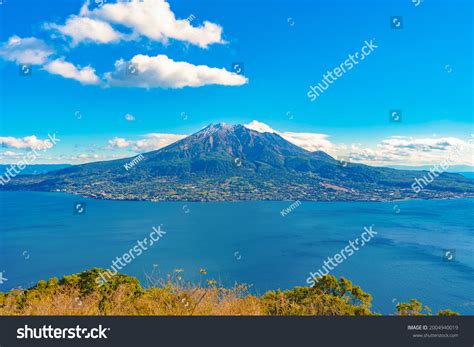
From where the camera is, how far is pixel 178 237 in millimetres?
93062

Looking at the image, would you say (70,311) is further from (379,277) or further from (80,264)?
(80,264)

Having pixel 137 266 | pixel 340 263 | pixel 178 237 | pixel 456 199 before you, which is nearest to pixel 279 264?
pixel 340 263

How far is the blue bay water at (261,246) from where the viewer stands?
57406mm

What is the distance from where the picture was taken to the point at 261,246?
3236 inches

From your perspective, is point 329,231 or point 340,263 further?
point 329,231

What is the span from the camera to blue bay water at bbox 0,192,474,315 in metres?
57.4

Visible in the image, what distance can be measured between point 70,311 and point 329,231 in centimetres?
9841

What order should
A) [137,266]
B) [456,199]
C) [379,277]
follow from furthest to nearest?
[456,199] < [137,266] < [379,277]
